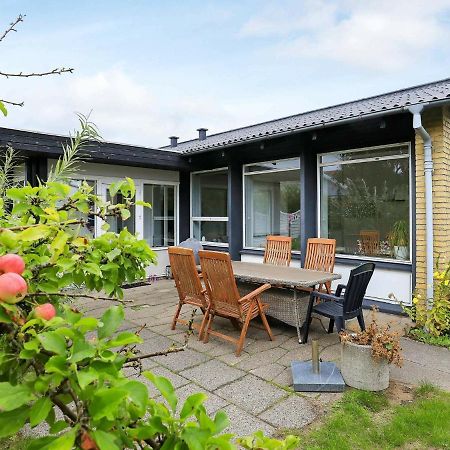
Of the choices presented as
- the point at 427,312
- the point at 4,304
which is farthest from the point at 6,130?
the point at 427,312

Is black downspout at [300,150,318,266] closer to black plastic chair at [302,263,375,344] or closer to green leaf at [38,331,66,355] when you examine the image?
black plastic chair at [302,263,375,344]

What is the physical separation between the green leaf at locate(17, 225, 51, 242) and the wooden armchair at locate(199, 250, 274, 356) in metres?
3.07

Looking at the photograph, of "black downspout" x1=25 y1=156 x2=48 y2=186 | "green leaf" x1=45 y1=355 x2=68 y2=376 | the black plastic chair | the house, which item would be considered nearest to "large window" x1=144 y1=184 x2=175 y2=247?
the house

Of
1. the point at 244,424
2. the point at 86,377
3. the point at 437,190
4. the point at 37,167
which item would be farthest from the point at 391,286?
the point at 37,167

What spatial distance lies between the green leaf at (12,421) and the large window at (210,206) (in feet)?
25.5

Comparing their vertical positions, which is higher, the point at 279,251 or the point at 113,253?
the point at 113,253

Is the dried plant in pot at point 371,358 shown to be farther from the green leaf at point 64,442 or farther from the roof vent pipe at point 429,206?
the green leaf at point 64,442

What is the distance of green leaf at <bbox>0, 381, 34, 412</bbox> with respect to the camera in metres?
0.50

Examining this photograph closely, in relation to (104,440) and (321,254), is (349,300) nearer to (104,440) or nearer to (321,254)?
(321,254)

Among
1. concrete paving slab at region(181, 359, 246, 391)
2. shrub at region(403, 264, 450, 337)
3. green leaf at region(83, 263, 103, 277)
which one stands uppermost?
green leaf at region(83, 263, 103, 277)

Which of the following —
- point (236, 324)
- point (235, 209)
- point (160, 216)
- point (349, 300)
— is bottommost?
point (236, 324)

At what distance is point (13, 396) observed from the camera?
52 cm

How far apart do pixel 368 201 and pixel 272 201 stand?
6.95 ft

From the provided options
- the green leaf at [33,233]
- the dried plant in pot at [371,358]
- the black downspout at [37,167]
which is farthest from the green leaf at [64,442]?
the black downspout at [37,167]
